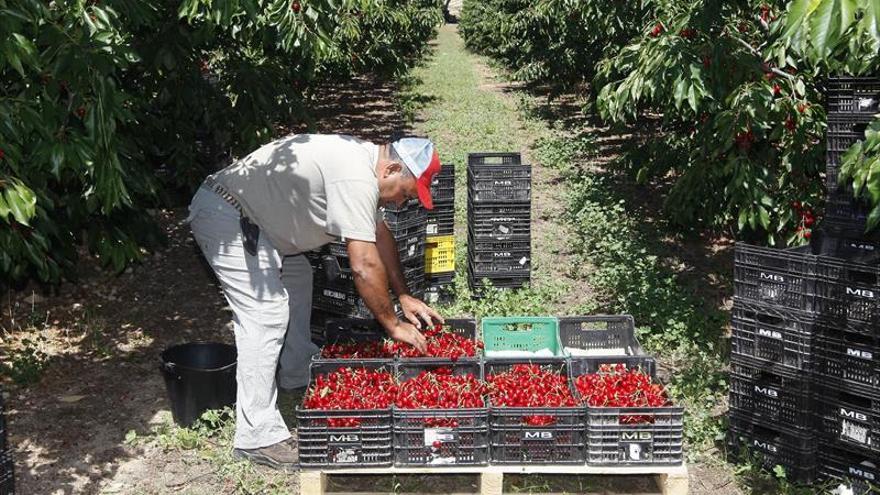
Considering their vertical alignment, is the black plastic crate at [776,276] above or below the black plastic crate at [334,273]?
above

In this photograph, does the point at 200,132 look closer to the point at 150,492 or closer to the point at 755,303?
the point at 150,492

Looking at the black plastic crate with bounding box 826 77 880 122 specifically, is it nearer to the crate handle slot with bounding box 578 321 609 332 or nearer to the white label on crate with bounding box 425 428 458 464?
the crate handle slot with bounding box 578 321 609 332

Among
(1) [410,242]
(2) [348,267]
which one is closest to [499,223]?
(1) [410,242]

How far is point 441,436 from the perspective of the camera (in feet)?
15.4

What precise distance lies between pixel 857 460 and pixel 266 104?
6087 mm

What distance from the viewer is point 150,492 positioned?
5.16 meters

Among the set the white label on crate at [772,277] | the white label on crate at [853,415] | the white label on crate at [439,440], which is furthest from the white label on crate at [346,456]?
the white label on crate at [853,415]

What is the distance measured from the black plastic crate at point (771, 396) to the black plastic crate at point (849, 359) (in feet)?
0.43

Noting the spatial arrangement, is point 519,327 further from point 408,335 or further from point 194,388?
point 194,388

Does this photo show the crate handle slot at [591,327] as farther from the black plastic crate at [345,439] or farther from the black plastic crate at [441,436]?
the black plastic crate at [345,439]

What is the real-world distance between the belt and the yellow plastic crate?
10.1 ft

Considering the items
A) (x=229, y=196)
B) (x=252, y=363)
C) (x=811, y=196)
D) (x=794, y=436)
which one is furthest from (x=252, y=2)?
(x=811, y=196)

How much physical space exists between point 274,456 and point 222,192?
1.56 meters

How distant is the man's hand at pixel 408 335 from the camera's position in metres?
4.96
